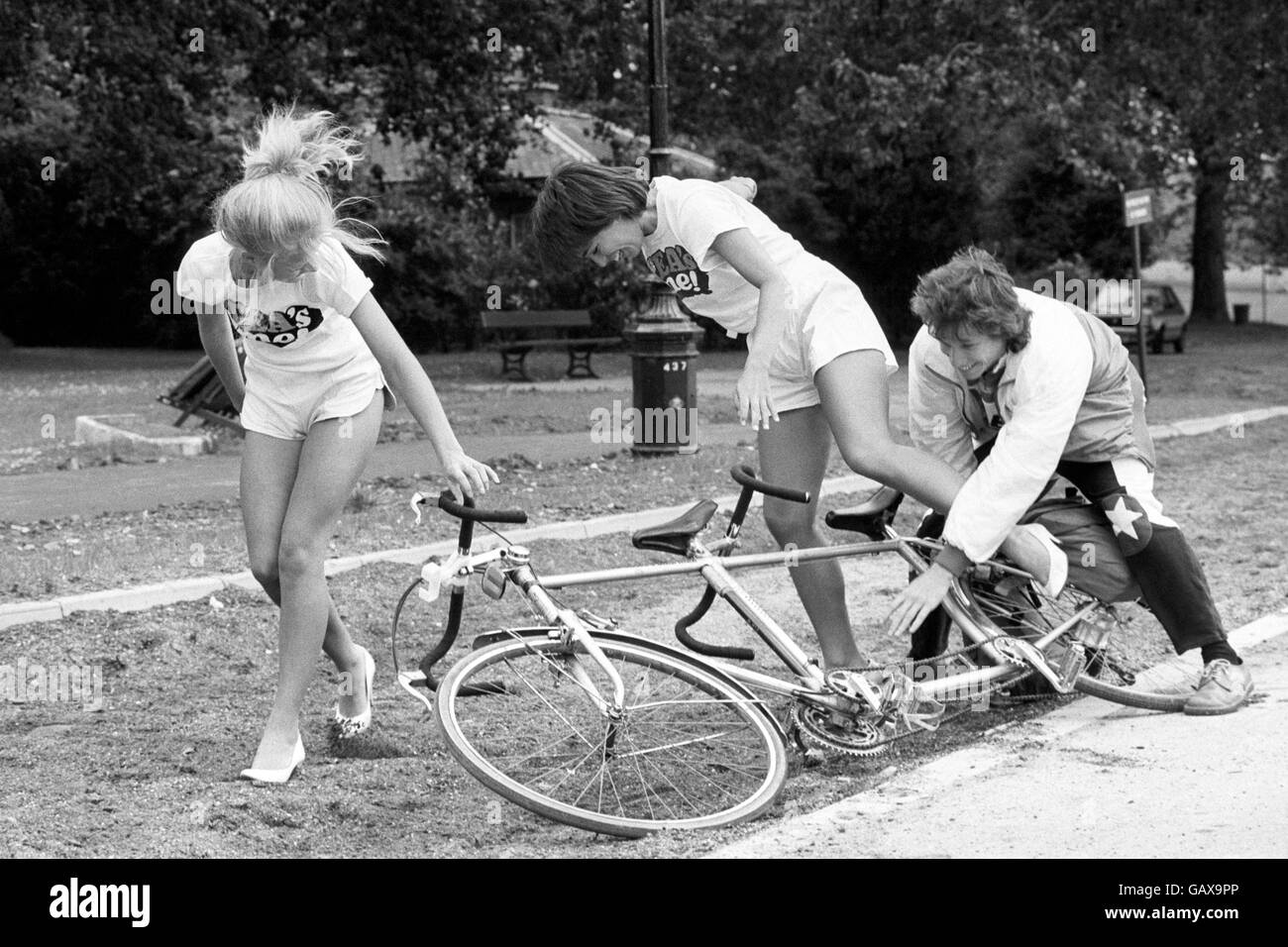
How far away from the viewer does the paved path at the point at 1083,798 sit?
12.5 ft

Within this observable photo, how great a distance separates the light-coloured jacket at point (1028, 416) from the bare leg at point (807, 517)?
38 cm

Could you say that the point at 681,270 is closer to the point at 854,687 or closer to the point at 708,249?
the point at 708,249

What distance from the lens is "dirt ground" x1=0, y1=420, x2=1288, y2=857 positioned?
160 inches

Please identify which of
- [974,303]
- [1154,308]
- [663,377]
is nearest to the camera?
[974,303]

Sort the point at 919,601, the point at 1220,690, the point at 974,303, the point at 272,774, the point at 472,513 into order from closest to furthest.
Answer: the point at 472,513, the point at 272,774, the point at 919,601, the point at 974,303, the point at 1220,690

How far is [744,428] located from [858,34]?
13103 mm

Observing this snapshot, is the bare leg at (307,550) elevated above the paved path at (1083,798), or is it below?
above

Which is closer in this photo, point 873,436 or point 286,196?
point 286,196

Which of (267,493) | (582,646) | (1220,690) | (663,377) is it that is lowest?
(1220,690)

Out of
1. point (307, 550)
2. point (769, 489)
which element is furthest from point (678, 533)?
point (307, 550)

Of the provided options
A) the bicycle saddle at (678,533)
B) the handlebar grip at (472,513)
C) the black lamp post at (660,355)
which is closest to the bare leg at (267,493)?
the handlebar grip at (472,513)

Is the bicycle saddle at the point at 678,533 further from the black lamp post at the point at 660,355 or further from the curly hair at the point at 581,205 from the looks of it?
the black lamp post at the point at 660,355

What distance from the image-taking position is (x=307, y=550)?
4.56 metres

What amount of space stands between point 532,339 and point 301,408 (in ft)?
66.7
